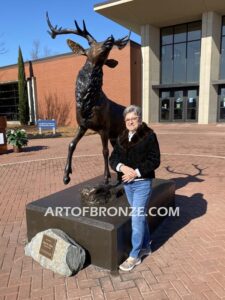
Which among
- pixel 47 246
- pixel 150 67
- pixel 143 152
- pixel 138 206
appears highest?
pixel 150 67

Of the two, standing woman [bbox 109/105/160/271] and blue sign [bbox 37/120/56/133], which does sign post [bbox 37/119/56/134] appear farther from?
standing woman [bbox 109/105/160/271]

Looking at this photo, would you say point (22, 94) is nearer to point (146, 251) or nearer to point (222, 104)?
point (222, 104)

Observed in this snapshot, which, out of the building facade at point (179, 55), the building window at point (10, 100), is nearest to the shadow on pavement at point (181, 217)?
the building facade at point (179, 55)

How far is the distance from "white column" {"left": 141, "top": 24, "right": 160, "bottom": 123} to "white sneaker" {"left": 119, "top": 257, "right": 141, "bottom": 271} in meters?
22.2

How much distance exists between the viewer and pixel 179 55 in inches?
966

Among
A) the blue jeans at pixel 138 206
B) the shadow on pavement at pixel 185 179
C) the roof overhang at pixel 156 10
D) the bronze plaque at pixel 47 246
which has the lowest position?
the shadow on pavement at pixel 185 179

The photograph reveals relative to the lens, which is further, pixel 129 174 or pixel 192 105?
pixel 192 105

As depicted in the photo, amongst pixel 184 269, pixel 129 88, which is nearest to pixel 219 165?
pixel 184 269

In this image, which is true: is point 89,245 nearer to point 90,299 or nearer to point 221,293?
point 90,299

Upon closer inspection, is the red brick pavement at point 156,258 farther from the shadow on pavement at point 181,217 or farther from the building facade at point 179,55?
the building facade at point 179,55

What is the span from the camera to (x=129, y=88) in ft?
76.0

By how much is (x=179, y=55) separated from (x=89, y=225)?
23450 millimetres

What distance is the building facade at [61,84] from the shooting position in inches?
916

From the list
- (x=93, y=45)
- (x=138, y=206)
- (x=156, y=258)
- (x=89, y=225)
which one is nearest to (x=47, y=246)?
(x=89, y=225)
